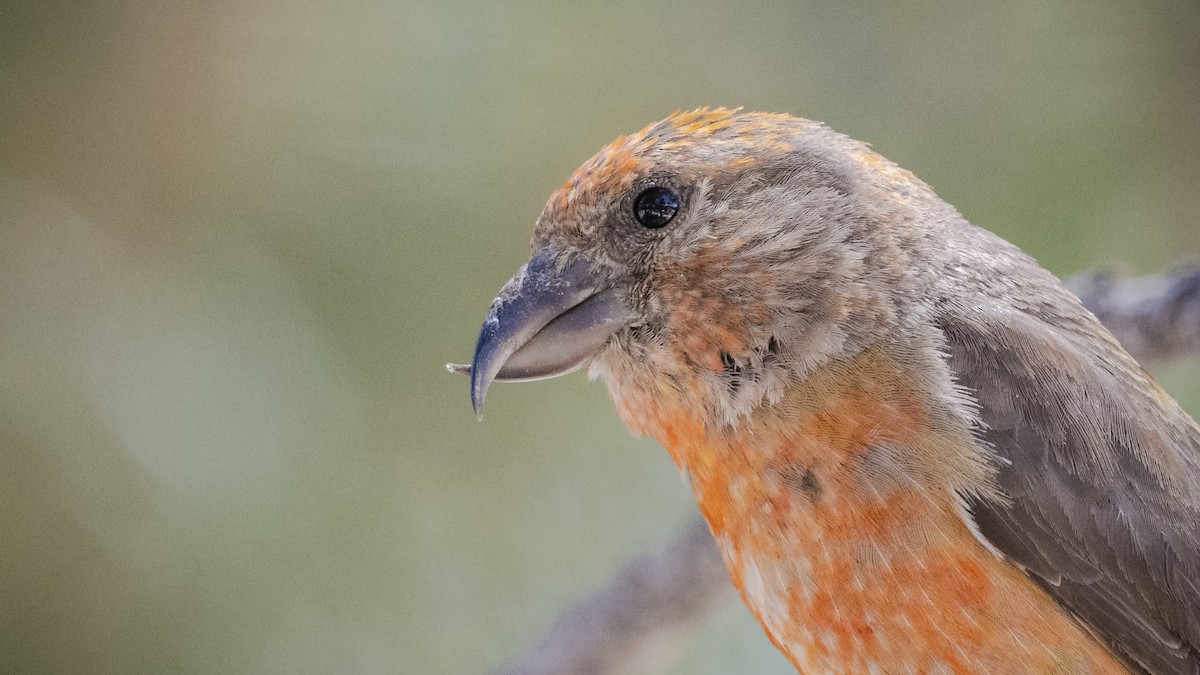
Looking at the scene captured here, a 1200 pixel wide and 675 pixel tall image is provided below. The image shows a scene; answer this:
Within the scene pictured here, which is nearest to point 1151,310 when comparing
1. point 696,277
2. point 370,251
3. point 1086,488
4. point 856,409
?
point 1086,488

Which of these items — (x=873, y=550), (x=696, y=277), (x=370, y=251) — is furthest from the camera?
(x=370, y=251)

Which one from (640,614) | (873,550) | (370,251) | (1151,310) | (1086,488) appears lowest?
(640,614)

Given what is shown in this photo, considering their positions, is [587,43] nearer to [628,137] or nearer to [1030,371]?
[628,137]

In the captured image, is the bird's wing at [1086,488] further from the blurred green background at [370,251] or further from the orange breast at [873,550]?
the blurred green background at [370,251]

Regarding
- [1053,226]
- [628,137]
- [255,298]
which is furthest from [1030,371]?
[255,298]

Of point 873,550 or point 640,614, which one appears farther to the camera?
point 640,614

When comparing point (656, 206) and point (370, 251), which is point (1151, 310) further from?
point (370, 251)

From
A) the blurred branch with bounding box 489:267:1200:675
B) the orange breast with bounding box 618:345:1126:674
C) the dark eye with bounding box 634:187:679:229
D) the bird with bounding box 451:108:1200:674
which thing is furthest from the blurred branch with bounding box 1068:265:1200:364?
the dark eye with bounding box 634:187:679:229
